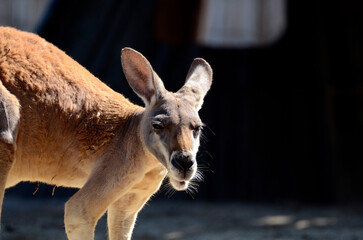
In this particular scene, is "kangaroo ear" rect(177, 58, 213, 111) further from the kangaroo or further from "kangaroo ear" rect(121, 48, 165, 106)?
"kangaroo ear" rect(121, 48, 165, 106)

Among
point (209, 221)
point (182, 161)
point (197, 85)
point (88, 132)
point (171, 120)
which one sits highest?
point (197, 85)

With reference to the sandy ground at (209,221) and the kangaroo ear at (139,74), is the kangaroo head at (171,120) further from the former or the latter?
the sandy ground at (209,221)

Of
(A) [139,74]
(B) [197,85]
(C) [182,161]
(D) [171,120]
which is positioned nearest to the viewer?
(C) [182,161]

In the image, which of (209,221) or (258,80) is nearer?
(209,221)

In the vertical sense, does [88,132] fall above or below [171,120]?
below

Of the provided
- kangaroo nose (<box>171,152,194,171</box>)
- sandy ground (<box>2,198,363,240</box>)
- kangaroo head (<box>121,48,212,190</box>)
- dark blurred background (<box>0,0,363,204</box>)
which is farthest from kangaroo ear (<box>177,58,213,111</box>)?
dark blurred background (<box>0,0,363,204</box>)

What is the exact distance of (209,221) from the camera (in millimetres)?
8500

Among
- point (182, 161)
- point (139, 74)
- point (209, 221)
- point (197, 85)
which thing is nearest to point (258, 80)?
point (209, 221)

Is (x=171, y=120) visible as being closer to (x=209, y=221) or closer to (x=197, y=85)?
(x=197, y=85)

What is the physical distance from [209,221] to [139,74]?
4333mm

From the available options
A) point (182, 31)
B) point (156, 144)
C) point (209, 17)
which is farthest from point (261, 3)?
point (156, 144)

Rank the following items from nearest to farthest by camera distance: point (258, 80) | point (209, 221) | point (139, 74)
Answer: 1. point (139, 74)
2. point (209, 221)
3. point (258, 80)

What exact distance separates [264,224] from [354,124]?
4.33 meters

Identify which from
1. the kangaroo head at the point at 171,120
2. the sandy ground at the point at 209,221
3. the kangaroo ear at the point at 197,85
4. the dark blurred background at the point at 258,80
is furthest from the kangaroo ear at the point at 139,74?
the dark blurred background at the point at 258,80
